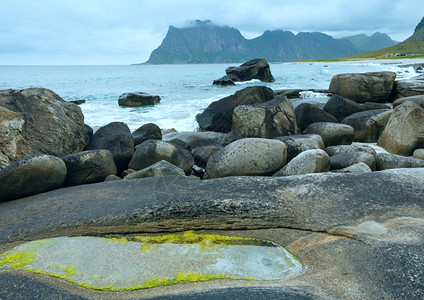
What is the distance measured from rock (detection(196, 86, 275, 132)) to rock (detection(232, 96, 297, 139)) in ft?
8.86

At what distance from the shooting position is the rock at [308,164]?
17.1 ft

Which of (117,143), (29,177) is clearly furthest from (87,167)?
(117,143)

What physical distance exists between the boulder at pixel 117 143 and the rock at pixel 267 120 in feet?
9.55

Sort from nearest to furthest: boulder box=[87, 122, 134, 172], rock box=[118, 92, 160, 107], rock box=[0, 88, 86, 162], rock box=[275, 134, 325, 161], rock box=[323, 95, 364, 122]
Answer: rock box=[0, 88, 86, 162] < rock box=[275, 134, 325, 161] < boulder box=[87, 122, 134, 172] < rock box=[323, 95, 364, 122] < rock box=[118, 92, 160, 107]

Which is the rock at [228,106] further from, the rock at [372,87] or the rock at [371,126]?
the rock at [372,87]

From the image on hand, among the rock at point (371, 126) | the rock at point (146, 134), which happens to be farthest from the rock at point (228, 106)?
the rock at point (371, 126)

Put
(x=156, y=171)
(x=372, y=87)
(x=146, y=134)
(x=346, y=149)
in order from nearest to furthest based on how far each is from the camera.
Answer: (x=156, y=171), (x=346, y=149), (x=146, y=134), (x=372, y=87)

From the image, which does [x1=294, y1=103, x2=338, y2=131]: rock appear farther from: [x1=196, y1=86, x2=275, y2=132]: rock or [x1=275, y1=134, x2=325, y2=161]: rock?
[x1=275, y1=134, x2=325, y2=161]: rock

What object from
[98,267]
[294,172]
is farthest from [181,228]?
[294,172]

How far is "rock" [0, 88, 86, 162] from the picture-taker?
251 inches

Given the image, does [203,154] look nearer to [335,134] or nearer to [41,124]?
[335,134]

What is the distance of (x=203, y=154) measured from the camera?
7.84 metres

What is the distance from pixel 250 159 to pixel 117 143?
3317 mm

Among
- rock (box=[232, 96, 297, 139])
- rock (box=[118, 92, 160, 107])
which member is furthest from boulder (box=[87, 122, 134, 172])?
rock (box=[118, 92, 160, 107])
